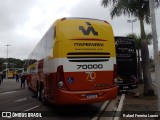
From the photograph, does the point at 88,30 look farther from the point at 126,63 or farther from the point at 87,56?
the point at 126,63

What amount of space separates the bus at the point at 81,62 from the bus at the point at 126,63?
991 centimetres

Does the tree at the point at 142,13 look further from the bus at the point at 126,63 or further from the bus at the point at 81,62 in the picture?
the bus at the point at 81,62

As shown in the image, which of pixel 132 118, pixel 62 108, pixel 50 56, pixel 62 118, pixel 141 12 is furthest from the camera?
pixel 141 12

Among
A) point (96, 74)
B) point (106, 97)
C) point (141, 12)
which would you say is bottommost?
point (106, 97)

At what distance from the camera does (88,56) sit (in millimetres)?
12336

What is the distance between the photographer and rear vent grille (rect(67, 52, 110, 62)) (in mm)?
12102

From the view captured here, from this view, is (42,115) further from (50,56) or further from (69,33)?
(69,33)

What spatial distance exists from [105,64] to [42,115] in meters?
3.28

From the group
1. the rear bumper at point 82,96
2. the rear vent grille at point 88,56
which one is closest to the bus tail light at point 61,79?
the rear bumper at point 82,96

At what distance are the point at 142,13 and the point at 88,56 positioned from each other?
28.4 feet

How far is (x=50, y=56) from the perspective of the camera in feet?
43.4

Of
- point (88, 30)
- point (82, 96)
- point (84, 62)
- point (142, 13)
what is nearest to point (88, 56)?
point (84, 62)

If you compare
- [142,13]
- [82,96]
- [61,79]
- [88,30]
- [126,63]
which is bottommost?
[82,96]

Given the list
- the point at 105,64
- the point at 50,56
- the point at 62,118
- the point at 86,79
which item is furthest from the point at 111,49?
the point at 62,118
